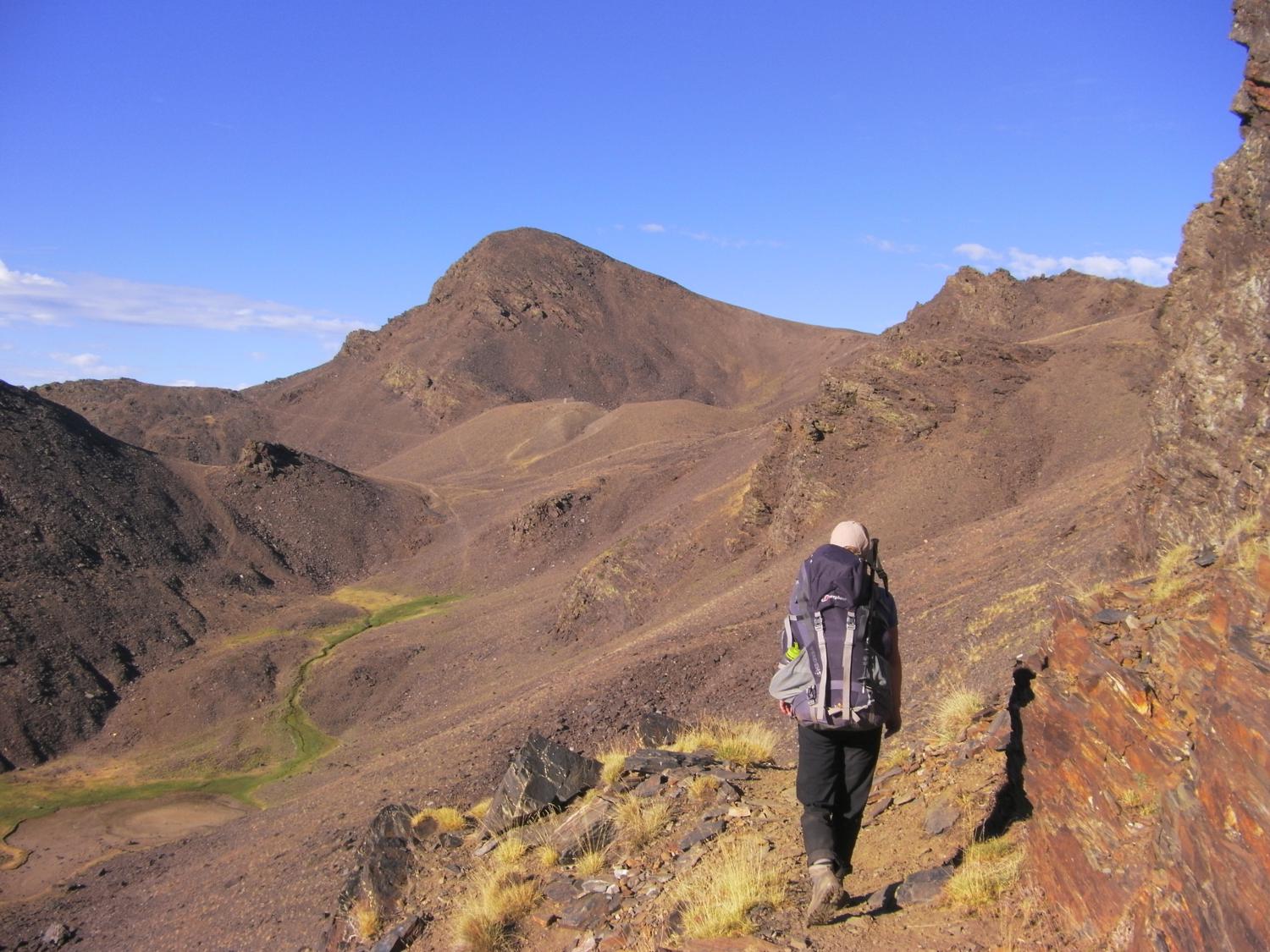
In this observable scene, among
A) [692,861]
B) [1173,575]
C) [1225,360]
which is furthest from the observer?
[1225,360]

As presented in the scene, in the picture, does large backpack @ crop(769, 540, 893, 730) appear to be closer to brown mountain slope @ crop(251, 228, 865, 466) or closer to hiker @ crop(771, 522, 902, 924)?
hiker @ crop(771, 522, 902, 924)

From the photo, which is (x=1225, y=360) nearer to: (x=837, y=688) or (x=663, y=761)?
(x=663, y=761)

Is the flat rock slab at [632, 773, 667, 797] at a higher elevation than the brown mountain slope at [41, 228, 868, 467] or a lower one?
lower

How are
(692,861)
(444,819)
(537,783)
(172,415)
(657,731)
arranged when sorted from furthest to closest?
(172,415) → (657,731) → (444,819) → (537,783) → (692,861)

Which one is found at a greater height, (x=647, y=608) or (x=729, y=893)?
(x=729, y=893)

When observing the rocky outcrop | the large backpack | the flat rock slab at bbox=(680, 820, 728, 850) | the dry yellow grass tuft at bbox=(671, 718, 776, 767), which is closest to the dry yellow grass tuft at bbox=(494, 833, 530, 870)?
the flat rock slab at bbox=(680, 820, 728, 850)

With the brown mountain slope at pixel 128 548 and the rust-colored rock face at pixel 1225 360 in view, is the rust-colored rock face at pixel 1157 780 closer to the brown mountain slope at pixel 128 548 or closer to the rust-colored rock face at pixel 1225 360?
the rust-colored rock face at pixel 1225 360

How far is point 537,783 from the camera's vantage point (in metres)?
8.59

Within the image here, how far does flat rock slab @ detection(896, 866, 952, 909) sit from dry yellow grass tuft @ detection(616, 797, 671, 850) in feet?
8.26

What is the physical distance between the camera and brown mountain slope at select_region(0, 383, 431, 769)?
27.7 m

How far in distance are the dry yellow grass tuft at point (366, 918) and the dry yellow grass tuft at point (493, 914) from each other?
120 cm

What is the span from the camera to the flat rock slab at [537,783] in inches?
334

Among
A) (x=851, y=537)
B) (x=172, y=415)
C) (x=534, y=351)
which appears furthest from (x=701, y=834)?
(x=172, y=415)

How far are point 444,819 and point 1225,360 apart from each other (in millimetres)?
9459
